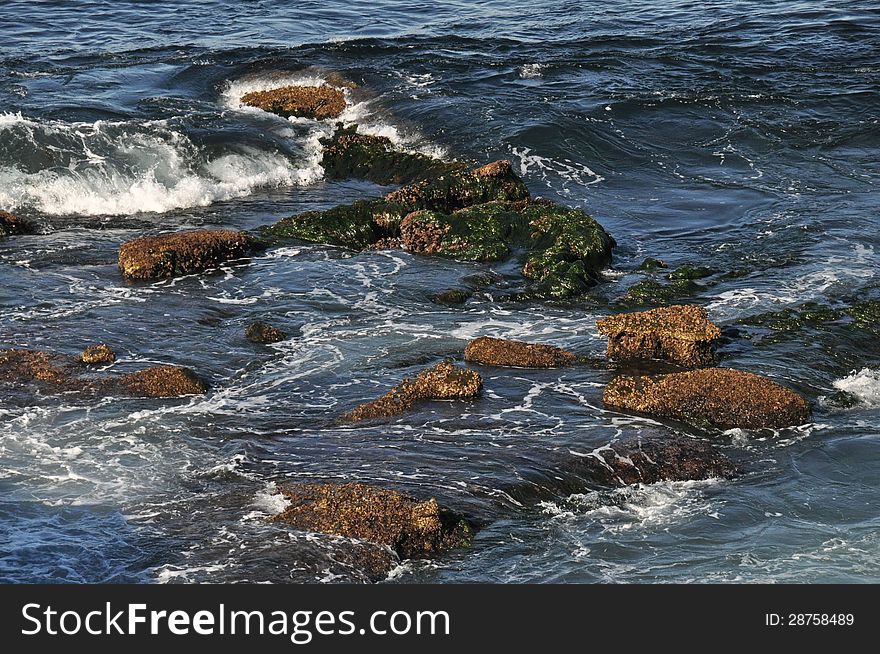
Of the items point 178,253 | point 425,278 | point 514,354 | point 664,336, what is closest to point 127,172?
point 178,253

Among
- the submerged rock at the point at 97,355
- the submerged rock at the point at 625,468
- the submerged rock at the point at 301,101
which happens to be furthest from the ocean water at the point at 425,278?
the submerged rock at the point at 301,101

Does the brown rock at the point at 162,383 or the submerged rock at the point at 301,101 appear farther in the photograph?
the submerged rock at the point at 301,101

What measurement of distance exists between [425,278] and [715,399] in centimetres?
550

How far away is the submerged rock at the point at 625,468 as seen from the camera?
1029cm

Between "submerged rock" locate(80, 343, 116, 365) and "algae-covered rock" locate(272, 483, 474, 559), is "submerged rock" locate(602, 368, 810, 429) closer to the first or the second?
"algae-covered rock" locate(272, 483, 474, 559)

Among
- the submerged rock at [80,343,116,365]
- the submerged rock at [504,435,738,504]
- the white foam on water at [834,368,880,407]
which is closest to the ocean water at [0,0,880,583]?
the white foam on water at [834,368,880,407]

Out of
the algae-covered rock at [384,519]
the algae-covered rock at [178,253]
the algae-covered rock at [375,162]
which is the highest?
the algae-covered rock at [375,162]

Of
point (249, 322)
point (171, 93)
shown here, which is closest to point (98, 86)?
point (171, 93)

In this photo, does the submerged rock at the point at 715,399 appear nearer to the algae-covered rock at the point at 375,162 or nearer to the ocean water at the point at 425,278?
the ocean water at the point at 425,278

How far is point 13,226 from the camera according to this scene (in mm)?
18266

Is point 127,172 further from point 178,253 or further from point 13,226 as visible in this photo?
point 178,253

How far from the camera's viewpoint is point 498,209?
18.0m

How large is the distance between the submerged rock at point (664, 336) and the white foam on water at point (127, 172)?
9560mm

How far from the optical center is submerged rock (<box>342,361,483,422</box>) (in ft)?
A: 39.1
